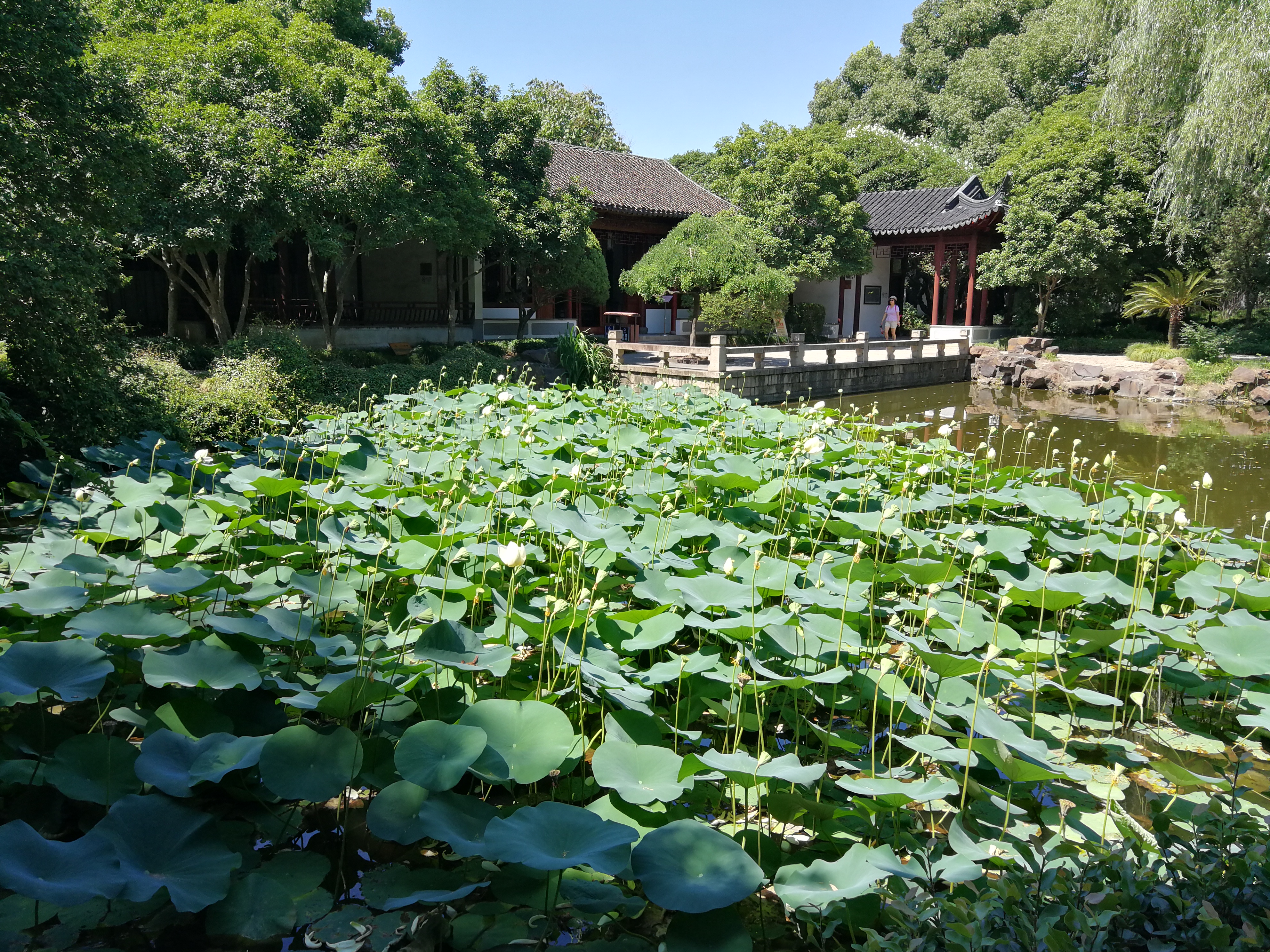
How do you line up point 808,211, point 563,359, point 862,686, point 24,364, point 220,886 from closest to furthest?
point 220,886, point 862,686, point 24,364, point 563,359, point 808,211

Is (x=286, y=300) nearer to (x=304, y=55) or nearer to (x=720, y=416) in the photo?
(x=304, y=55)

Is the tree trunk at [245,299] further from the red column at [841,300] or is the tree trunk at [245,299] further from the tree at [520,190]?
the red column at [841,300]

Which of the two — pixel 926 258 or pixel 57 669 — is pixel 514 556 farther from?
pixel 926 258

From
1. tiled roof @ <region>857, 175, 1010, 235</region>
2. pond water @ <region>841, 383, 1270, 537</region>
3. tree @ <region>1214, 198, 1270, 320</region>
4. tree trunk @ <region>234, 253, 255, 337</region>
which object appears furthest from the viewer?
tiled roof @ <region>857, 175, 1010, 235</region>

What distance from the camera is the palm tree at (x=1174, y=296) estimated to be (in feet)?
54.1

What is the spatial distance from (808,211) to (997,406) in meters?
5.29

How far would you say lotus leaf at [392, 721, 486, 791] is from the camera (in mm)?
1611

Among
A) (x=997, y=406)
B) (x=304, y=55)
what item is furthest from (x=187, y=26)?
(x=997, y=406)

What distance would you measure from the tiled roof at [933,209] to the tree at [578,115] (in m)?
9.35

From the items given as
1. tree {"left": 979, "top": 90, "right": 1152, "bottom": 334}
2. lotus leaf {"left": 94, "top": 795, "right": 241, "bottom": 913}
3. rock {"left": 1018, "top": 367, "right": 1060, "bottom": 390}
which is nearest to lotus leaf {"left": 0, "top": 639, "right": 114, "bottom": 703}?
lotus leaf {"left": 94, "top": 795, "right": 241, "bottom": 913}

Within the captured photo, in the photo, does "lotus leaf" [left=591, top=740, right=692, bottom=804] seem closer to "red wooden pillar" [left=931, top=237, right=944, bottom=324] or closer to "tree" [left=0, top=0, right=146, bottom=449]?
"tree" [left=0, top=0, right=146, bottom=449]

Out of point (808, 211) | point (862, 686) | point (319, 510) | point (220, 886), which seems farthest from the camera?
point (808, 211)

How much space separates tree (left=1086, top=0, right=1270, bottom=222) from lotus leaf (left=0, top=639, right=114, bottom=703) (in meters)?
14.7

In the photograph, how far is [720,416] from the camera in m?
6.37
